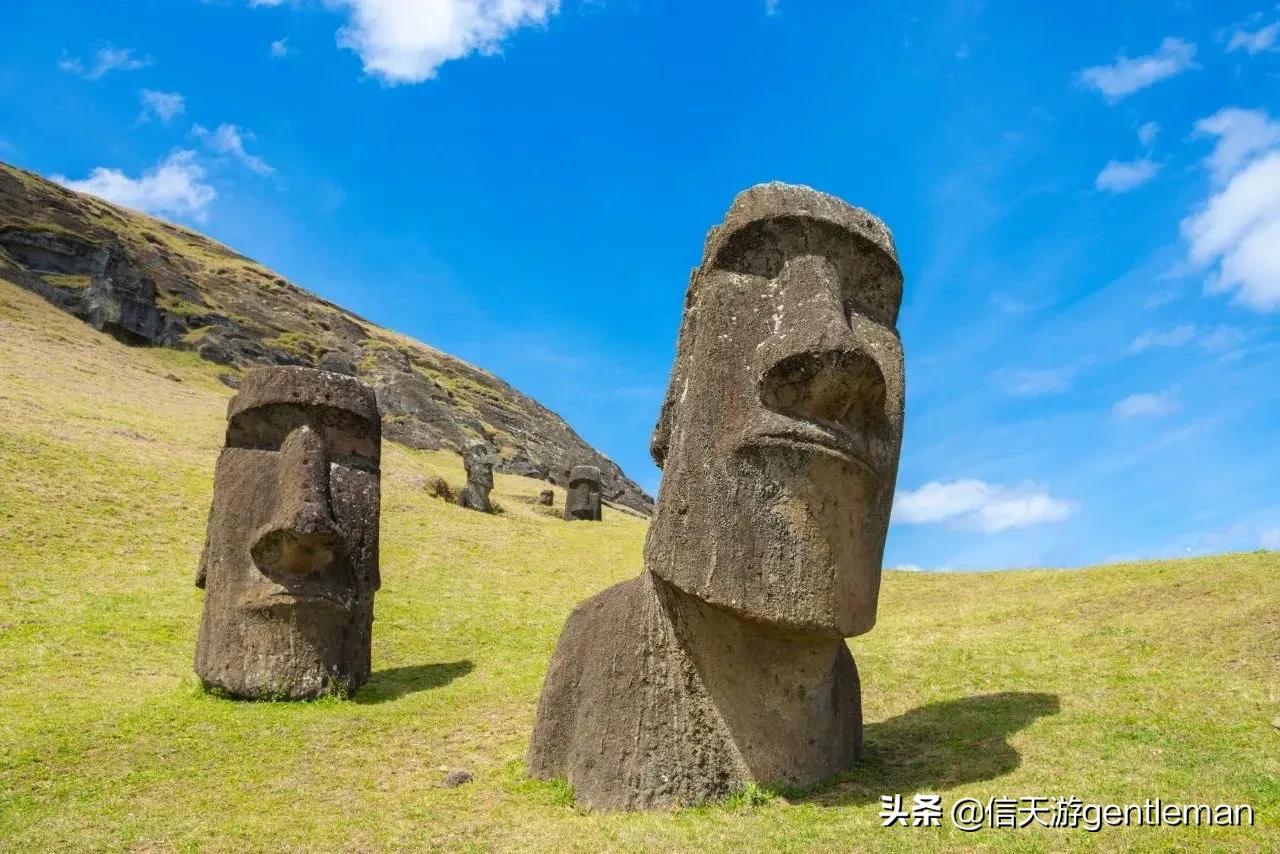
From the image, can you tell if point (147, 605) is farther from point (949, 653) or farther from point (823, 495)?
point (823, 495)

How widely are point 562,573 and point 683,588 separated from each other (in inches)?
667

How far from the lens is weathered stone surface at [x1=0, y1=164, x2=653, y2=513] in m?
62.0

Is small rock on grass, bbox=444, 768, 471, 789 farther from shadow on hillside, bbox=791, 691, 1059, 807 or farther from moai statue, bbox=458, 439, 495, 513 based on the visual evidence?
moai statue, bbox=458, 439, 495, 513

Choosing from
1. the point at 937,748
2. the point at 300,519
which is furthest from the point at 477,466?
the point at 937,748

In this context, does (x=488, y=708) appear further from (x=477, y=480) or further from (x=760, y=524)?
(x=477, y=480)

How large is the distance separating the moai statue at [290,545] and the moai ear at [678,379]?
526 centimetres

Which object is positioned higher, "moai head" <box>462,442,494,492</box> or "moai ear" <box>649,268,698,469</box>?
"moai head" <box>462,442,494,492</box>

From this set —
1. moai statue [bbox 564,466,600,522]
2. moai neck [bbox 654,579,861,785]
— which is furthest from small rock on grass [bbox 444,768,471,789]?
moai statue [bbox 564,466,600,522]

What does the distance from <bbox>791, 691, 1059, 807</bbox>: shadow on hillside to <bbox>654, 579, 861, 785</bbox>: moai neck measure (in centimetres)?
32

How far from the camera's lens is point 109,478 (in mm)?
23188

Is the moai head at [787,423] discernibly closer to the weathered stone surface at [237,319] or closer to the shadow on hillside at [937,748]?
the shadow on hillside at [937,748]

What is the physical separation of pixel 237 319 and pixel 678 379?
8202 centimetres

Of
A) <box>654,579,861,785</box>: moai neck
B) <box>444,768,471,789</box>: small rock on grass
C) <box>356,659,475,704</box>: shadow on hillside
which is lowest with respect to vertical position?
<box>444,768,471,789</box>: small rock on grass

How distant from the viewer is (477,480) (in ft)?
109
